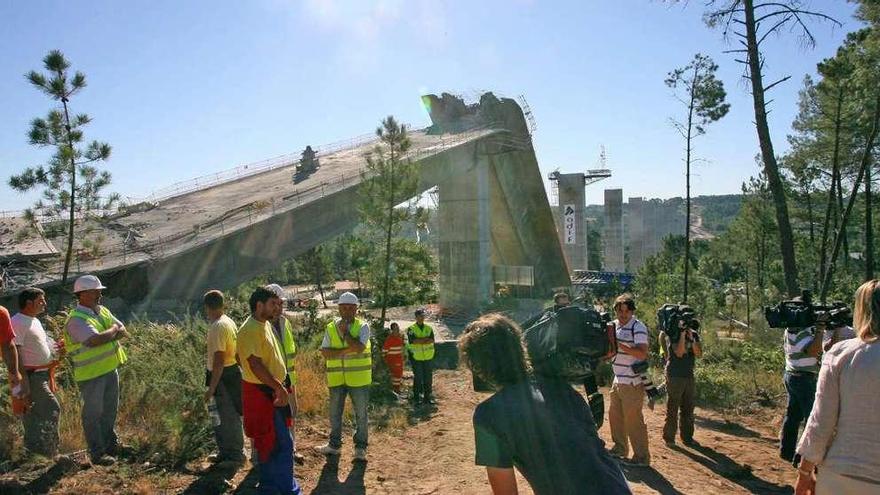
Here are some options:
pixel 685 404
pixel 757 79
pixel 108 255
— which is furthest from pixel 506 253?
pixel 685 404

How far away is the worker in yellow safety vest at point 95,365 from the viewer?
17.5 ft

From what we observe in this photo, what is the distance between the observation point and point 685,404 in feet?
23.2

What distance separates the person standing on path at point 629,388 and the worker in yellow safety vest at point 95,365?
4780 mm

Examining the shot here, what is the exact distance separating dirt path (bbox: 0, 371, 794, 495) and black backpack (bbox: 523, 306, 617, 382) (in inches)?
123

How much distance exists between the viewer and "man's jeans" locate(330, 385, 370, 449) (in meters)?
6.27

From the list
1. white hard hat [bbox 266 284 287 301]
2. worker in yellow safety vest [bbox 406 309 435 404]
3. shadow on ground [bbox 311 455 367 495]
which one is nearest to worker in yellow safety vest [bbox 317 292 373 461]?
shadow on ground [bbox 311 455 367 495]

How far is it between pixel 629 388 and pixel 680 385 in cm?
120

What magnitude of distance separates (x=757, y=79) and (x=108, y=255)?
16.2 meters

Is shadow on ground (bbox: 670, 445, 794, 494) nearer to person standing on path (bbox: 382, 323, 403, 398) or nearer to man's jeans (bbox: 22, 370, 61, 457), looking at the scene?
person standing on path (bbox: 382, 323, 403, 398)

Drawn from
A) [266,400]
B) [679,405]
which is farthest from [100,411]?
[679,405]

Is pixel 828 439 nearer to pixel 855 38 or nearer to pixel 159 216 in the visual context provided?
pixel 855 38

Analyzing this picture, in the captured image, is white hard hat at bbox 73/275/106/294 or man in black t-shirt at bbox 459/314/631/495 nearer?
man in black t-shirt at bbox 459/314/631/495

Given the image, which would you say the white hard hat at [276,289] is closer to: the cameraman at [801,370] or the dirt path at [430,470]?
the dirt path at [430,470]

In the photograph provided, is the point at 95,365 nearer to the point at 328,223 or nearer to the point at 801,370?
the point at 801,370
